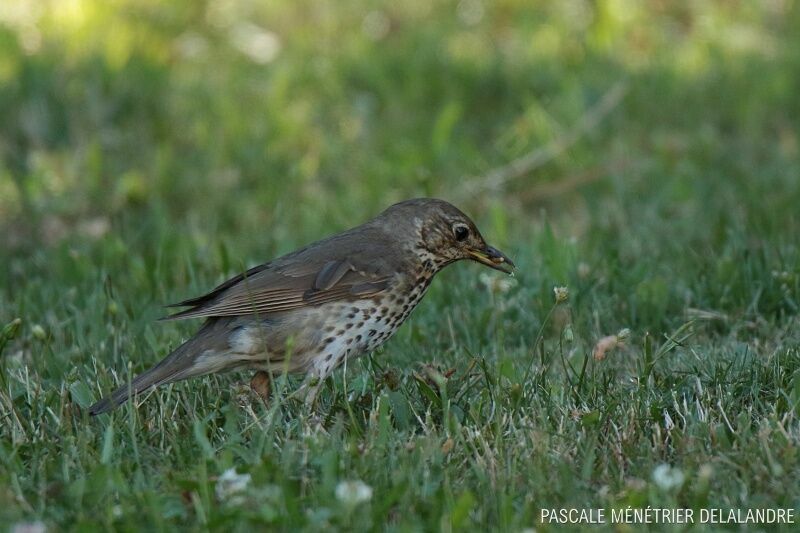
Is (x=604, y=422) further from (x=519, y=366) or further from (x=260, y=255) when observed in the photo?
(x=260, y=255)

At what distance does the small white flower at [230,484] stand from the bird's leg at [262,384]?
3.77 feet

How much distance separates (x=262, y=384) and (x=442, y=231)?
1.06 m

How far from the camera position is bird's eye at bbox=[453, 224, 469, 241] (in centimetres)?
568

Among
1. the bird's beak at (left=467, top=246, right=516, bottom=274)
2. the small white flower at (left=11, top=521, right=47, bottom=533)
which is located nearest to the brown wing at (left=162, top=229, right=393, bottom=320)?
the bird's beak at (left=467, top=246, right=516, bottom=274)

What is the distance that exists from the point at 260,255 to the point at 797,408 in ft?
11.8

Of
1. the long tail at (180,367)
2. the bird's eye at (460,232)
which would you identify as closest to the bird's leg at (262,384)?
the long tail at (180,367)

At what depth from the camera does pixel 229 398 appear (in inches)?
199

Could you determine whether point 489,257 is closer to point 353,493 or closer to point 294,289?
point 294,289

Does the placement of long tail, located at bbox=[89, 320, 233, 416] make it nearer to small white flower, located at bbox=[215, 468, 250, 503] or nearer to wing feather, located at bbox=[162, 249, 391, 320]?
wing feather, located at bbox=[162, 249, 391, 320]

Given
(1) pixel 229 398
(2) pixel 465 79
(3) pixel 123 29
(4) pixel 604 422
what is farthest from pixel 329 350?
(3) pixel 123 29

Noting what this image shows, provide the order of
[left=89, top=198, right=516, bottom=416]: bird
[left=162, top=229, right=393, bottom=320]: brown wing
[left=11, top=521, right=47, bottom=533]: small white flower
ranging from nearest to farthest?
[left=11, top=521, right=47, bottom=533]: small white flower
[left=89, top=198, right=516, bottom=416]: bird
[left=162, top=229, right=393, bottom=320]: brown wing

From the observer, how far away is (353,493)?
3.70 metres

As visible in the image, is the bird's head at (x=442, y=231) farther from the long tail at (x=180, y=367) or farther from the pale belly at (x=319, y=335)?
the long tail at (x=180, y=367)

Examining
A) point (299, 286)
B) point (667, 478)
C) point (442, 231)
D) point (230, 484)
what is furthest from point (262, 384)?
point (667, 478)
